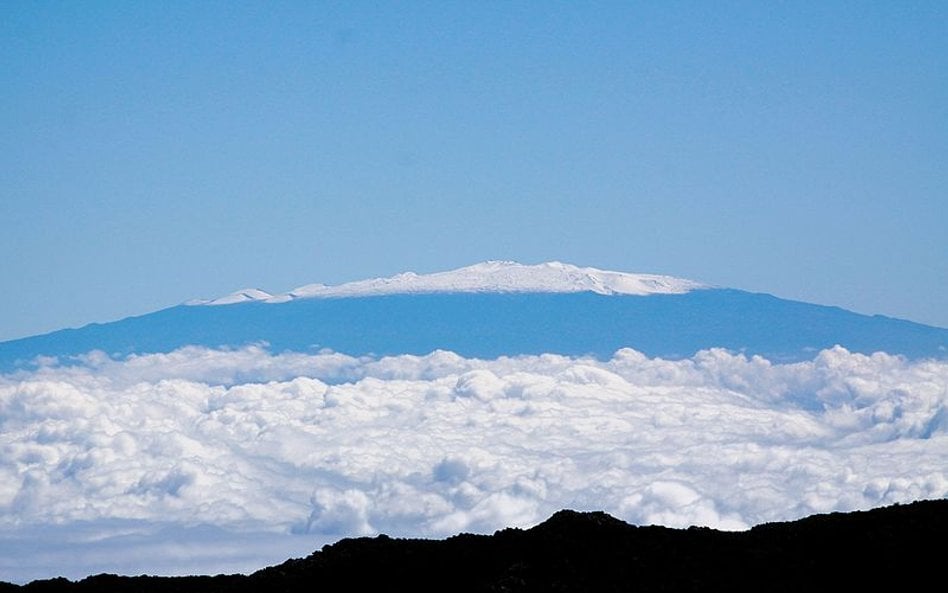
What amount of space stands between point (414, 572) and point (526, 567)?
18.0 ft

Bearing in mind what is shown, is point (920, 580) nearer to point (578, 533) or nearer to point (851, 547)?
point (851, 547)

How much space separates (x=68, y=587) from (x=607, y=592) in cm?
2851

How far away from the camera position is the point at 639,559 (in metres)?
51.5

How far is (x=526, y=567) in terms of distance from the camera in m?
50.5

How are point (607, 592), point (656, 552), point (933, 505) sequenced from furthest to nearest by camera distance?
point (933, 505) < point (656, 552) < point (607, 592)

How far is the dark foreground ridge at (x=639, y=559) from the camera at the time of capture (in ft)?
164

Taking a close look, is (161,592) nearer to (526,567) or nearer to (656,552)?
(526,567)

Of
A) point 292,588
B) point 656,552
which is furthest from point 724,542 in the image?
point 292,588

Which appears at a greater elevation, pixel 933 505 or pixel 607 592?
pixel 933 505

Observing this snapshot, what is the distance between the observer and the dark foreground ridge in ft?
164

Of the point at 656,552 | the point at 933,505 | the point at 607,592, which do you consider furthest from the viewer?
the point at 933,505

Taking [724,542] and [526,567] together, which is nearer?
[526,567]

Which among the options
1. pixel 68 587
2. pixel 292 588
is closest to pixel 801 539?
pixel 292 588

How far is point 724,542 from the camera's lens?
2135 inches
